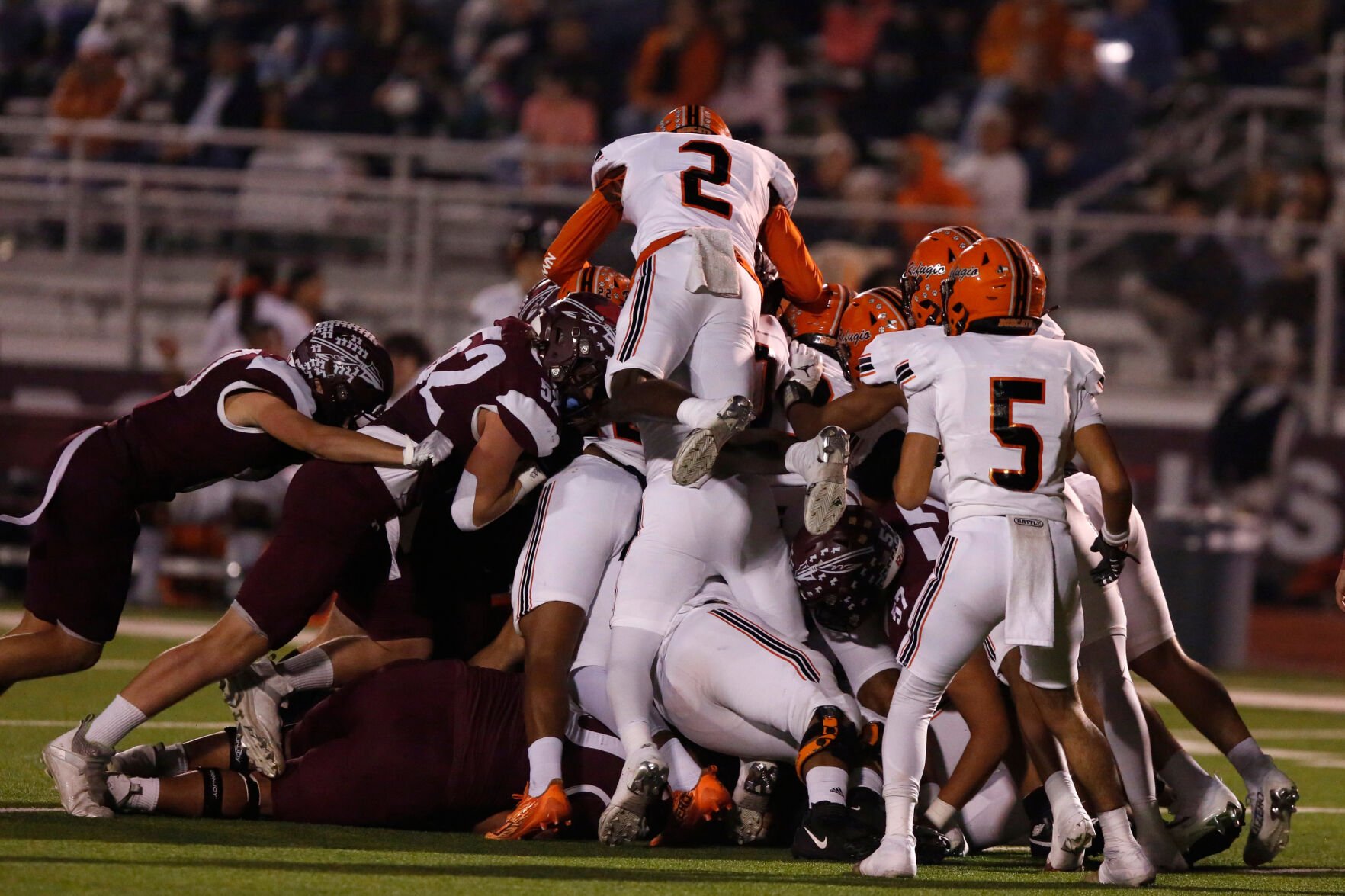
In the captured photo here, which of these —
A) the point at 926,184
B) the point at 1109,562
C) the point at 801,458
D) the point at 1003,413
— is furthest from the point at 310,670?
the point at 926,184

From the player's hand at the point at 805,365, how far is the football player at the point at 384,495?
2.26ft

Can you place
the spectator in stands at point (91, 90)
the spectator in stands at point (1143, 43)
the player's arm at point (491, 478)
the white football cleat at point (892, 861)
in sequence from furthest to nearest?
the spectator in stands at point (1143, 43) → the spectator in stands at point (91, 90) → the player's arm at point (491, 478) → the white football cleat at point (892, 861)

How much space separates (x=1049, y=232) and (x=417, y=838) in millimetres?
8442

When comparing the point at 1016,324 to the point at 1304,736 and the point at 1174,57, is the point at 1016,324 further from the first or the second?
the point at 1174,57

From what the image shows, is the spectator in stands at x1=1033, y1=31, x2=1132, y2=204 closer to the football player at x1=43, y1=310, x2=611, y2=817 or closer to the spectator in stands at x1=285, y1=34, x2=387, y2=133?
the spectator in stands at x1=285, y1=34, x2=387, y2=133

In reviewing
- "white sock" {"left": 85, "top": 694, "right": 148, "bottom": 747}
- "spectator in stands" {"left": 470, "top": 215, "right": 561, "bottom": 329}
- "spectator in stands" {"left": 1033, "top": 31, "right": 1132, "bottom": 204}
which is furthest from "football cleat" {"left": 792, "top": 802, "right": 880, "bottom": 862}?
"spectator in stands" {"left": 1033, "top": 31, "right": 1132, "bottom": 204}

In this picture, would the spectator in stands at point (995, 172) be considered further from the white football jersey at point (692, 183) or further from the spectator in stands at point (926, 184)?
the white football jersey at point (692, 183)

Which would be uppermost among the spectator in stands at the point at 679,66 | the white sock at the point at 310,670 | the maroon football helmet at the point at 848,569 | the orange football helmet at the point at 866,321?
the spectator in stands at the point at 679,66

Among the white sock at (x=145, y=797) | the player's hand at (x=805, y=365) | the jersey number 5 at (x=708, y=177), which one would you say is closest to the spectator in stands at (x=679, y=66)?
the jersey number 5 at (x=708, y=177)

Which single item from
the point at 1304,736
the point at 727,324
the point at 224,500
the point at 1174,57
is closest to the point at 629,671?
the point at 727,324

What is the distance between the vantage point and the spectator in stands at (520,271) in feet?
30.6

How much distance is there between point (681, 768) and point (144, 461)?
189 cm

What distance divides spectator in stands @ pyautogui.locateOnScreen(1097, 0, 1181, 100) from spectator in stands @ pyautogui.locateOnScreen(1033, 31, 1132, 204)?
66 cm

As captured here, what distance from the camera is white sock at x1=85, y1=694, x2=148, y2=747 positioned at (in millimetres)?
5355
